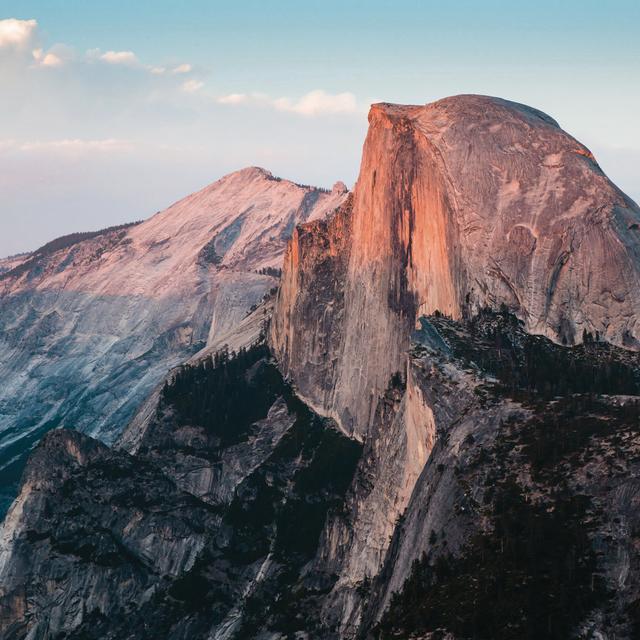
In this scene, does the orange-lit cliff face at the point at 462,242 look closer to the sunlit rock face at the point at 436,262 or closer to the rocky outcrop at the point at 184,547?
the sunlit rock face at the point at 436,262

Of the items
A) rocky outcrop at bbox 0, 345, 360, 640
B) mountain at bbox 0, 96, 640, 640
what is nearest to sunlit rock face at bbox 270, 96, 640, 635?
mountain at bbox 0, 96, 640, 640

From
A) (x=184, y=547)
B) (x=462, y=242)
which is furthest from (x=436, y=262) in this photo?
(x=184, y=547)

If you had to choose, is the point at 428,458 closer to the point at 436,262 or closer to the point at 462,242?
the point at 462,242

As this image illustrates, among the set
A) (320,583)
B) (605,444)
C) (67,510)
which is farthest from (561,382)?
(67,510)

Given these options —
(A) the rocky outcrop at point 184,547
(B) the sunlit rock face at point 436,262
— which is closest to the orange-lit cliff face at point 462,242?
(B) the sunlit rock face at point 436,262

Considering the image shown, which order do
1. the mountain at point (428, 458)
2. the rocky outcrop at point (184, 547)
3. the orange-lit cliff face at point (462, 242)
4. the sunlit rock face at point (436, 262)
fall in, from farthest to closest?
1. the rocky outcrop at point (184, 547)
2. the orange-lit cliff face at point (462, 242)
3. the sunlit rock face at point (436, 262)
4. the mountain at point (428, 458)

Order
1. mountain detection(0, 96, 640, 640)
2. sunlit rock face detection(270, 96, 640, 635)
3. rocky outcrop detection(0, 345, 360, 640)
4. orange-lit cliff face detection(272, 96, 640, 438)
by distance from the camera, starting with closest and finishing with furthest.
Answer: mountain detection(0, 96, 640, 640)
sunlit rock face detection(270, 96, 640, 635)
orange-lit cliff face detection(272, 96, 640, 438)
rocky outcrop detection(0, 345, 360, 640)

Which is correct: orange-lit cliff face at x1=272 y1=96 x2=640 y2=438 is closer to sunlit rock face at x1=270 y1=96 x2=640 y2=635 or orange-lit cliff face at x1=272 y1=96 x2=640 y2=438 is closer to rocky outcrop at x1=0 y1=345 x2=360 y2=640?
sunlit rock face at x1=270 y1=96 x2=640 y2=635
